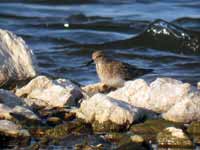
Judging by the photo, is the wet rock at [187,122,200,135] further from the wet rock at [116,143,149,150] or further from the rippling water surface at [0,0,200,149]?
the rippling water surface at [0,0,200,149]

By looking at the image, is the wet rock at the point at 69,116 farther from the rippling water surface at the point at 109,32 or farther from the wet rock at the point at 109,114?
the rippling water surface at the point at 109,32

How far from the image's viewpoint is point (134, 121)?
7301 millimetres

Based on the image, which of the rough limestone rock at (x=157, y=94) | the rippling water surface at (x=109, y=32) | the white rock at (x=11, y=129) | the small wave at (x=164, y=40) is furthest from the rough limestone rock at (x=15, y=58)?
the small wave at (x=164, y=40)

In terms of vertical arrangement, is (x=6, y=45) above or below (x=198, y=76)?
above

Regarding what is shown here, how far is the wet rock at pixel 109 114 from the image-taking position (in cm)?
723

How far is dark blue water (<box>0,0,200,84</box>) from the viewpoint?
12023mm

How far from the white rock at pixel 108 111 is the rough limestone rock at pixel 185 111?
26 cm

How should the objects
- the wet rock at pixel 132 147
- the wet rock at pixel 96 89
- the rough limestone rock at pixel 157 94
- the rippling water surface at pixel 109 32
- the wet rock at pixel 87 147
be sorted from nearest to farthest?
1. the wet rock at pixel 132 147
2. the wet rock at pixel 87 147
3. the rough limestone rock at pixel 157 94
4. the wet rock at pixel 96 89
5. the rippling water surface at pixel 109 32

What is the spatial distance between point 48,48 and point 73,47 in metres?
0.48

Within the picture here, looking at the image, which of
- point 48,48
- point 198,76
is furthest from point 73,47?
point 198,76

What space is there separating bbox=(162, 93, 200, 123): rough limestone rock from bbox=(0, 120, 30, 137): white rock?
129 cm

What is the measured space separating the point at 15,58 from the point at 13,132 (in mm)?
2793

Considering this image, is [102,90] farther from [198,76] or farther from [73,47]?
[73,47]

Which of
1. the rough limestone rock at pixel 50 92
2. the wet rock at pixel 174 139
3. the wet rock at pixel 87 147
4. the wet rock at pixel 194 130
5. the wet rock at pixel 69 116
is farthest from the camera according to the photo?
the rough limestone rock at pixel 50 92
